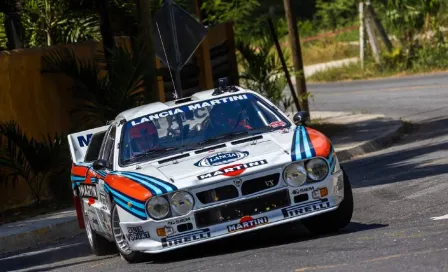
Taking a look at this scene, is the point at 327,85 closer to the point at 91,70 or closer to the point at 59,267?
the point at 91,70

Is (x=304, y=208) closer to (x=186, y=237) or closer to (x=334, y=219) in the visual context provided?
(x=334, y=219)

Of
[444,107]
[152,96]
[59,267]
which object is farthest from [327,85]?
[59,267]

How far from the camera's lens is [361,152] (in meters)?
19.5

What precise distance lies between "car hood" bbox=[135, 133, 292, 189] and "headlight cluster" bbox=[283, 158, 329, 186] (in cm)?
10

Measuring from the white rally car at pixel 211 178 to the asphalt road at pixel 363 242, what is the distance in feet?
0.82

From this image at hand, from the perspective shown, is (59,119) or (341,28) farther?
(341,28)

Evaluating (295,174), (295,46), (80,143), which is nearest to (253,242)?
(295,174)

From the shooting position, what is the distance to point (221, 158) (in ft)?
33.0

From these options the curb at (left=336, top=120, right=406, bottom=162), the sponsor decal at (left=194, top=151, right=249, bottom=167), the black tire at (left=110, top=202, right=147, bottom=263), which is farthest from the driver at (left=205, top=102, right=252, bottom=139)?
the curb at (left=336, top=120, right=406, bottom=162)

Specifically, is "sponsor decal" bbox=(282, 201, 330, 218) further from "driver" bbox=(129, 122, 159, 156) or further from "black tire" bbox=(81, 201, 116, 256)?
"black tire" bbox=(81, 201, 116, 256)

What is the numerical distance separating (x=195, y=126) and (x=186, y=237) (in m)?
1.59

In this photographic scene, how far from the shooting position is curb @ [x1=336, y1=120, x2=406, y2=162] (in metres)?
18.9

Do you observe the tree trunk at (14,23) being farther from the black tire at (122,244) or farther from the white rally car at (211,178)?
the black tire at (122,244)

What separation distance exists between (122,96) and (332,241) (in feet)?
25.4
